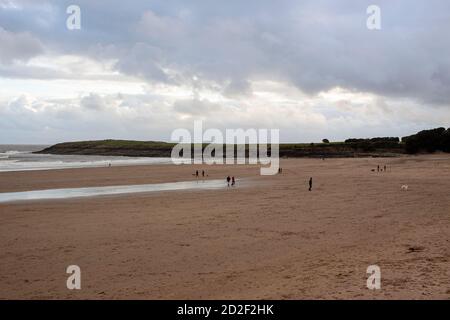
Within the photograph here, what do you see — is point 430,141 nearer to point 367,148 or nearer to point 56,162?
point 367,148

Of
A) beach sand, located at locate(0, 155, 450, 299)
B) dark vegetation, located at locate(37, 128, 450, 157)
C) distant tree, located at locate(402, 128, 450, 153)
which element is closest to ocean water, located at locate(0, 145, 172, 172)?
dark vegetation, located at locate(37, 128, 450, 157)

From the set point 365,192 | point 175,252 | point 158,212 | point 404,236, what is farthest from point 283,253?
point 365,192

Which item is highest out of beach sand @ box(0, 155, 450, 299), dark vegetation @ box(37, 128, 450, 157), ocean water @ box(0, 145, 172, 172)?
dark vegetation @ box(37, 128, 450, 157)

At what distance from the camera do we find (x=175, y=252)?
1292cm

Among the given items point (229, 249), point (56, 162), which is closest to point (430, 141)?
point (56, 162)

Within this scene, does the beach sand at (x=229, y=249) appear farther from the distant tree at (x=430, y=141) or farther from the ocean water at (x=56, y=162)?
the distant tree at (x=430, y=141)

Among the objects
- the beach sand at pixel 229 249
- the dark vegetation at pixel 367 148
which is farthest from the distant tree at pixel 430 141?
the beach sand at pixel 229 249

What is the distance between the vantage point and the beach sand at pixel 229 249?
30.8 ft

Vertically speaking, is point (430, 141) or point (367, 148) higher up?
point (430, 141)

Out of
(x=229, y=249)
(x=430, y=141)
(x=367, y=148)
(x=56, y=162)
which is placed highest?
(x=430, y=141)

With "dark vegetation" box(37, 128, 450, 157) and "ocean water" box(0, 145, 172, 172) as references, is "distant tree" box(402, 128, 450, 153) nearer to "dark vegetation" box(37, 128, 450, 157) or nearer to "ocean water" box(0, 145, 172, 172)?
"dark vegetation" box(37, 128, 450, 157)

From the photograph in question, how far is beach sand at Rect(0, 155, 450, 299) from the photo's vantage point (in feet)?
30.8

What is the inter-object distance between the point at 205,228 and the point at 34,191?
885 inches

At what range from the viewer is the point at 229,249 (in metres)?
13.2
